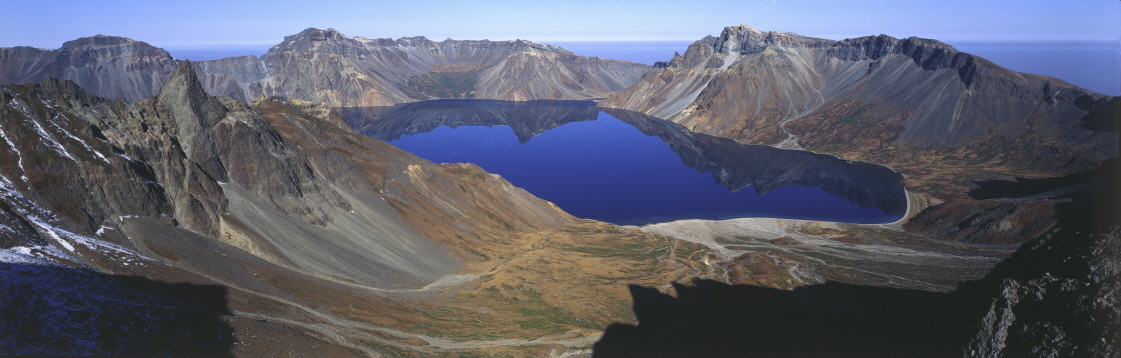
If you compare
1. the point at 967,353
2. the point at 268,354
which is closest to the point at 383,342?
the point at 268,354

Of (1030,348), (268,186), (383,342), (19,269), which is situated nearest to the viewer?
(1030,348)

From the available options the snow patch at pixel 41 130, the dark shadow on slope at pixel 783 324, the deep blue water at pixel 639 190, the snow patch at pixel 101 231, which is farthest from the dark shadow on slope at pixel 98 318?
the deep blue water at pixel 639 190

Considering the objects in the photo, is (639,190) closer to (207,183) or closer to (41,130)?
(207,183)

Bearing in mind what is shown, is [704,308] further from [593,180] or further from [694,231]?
[593,180]

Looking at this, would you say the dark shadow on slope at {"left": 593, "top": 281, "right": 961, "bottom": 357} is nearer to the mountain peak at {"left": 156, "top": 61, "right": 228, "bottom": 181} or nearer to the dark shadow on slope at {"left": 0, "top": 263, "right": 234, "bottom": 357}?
the dark shadow on slope at {"left": 0, "top": 263, "right": 234, "bottom": 357}

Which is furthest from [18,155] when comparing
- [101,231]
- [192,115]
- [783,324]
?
[783,324]

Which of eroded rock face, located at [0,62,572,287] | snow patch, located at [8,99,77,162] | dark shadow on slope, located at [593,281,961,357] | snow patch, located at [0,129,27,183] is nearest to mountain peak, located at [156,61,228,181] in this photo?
eroded rock face, located at [0,62,572,287]
